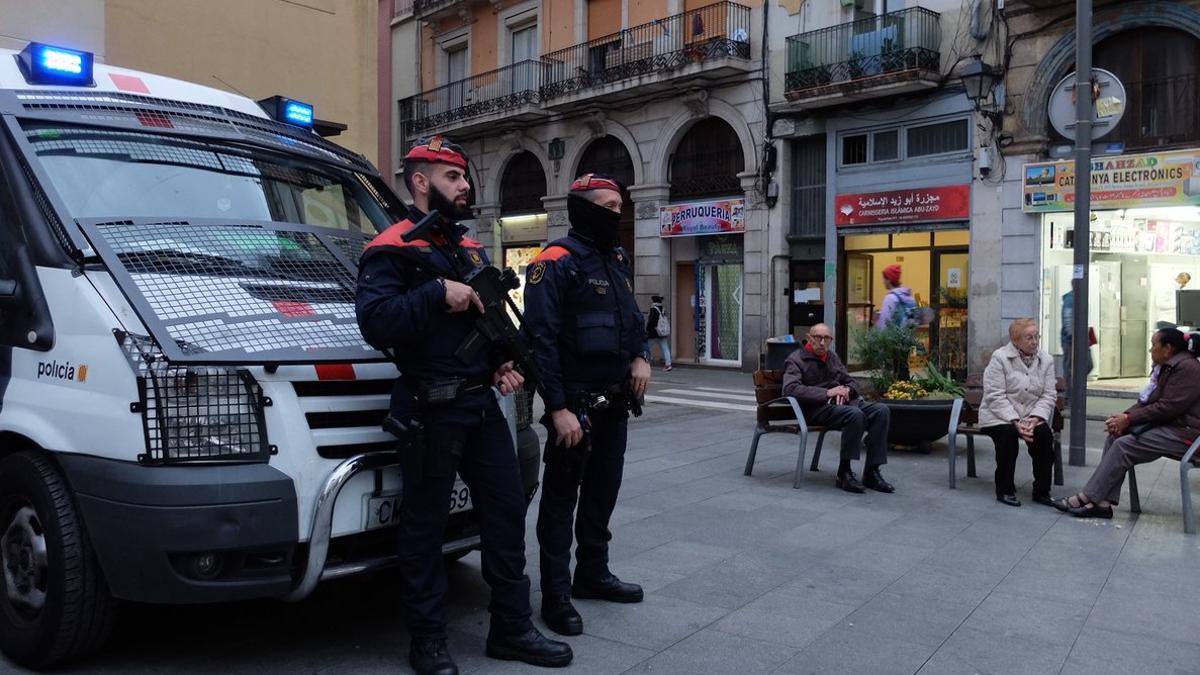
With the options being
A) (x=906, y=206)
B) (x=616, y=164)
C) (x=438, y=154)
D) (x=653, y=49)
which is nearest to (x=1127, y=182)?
(x=906, y=206)

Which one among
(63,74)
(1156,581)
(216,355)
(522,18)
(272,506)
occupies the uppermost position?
(522,18)

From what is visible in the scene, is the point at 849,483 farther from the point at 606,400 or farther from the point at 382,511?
the point at 382,511

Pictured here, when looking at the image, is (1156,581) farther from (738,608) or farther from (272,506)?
(272,506)

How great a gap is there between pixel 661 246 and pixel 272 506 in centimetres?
1951

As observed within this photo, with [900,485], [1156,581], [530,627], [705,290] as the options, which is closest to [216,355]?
[530,627]

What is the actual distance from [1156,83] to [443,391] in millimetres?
14907

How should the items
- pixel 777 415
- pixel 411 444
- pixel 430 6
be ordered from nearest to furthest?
1. pixel 411 444
2. pixel 777 415
3. pixel 430 6

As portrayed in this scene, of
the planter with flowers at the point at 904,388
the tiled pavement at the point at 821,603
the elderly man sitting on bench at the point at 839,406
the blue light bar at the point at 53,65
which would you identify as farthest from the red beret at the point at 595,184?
the planter with flowers at the point at 904,388

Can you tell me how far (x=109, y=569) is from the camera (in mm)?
3441

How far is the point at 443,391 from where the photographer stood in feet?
11.9

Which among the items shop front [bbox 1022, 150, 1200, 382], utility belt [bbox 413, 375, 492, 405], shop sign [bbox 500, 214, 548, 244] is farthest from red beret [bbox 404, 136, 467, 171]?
shop sign [bbox 500, 214, 548, 244]

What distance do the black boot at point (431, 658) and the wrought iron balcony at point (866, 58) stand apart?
1575 centimetres

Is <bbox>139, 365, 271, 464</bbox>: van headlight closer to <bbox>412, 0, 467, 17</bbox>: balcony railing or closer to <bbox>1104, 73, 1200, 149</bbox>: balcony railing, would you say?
<bbox>1104, 73, 1200, 149</bbox>: balcony railing

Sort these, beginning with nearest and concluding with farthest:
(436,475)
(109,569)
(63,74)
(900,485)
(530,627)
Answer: (109,569) < (436,475) < (530,627) < (63,74) < (900,485)
